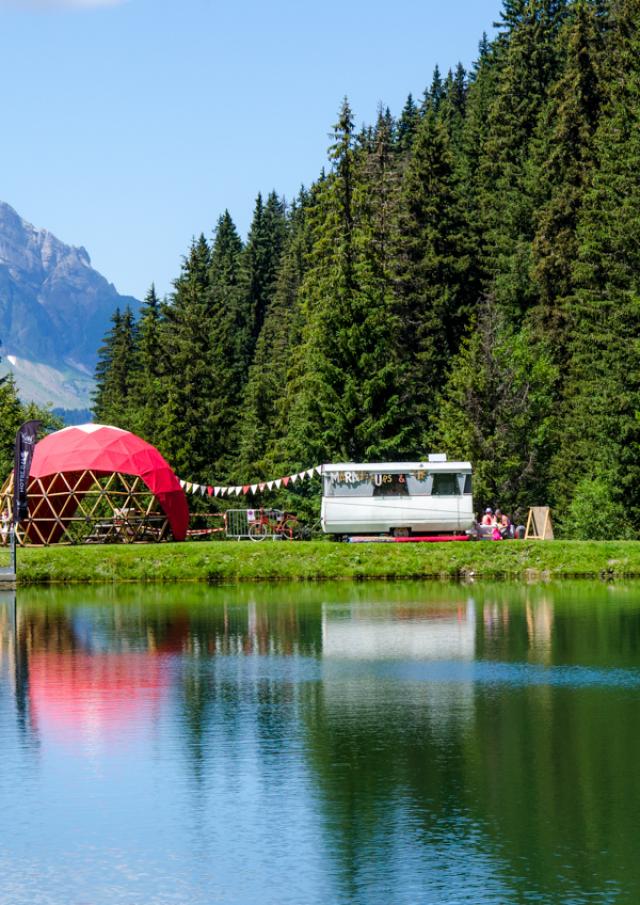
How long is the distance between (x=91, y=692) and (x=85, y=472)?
103 ft

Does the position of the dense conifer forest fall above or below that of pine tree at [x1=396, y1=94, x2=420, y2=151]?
below

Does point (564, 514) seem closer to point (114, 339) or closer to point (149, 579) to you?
point (149, 579)

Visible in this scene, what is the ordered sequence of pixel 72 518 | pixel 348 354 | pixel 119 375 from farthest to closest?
pixel 119 375 → pixel 348 354 → pixel 72 518

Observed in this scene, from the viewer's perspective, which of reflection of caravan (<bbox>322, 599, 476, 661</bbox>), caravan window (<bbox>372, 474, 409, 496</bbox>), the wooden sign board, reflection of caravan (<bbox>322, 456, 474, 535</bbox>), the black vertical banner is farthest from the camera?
caravan window (<bbox>372, 474, 409, 496</bbox>)

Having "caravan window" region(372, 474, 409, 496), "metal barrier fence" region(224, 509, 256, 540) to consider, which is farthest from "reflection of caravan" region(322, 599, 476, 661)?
"metal barrier fence" region(224, 509, 256, 540)

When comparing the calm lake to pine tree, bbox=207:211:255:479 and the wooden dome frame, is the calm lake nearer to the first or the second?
the wooden dome frame

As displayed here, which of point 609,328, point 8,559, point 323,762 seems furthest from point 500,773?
point 609,328

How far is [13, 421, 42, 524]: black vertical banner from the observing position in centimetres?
4994

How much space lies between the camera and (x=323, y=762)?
19781 millimetres

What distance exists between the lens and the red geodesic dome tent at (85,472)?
2195 inches

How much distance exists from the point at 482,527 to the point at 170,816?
3776cm

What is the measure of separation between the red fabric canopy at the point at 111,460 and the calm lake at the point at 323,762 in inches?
813

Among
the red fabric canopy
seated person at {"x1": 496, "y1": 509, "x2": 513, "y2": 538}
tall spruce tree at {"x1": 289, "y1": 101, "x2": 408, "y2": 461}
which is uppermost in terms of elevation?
tall spruce tree at {"x1": 289, "y1": 101, "x2": 408, "y2": 461}

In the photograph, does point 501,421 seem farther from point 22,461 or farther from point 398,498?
point 22,461
